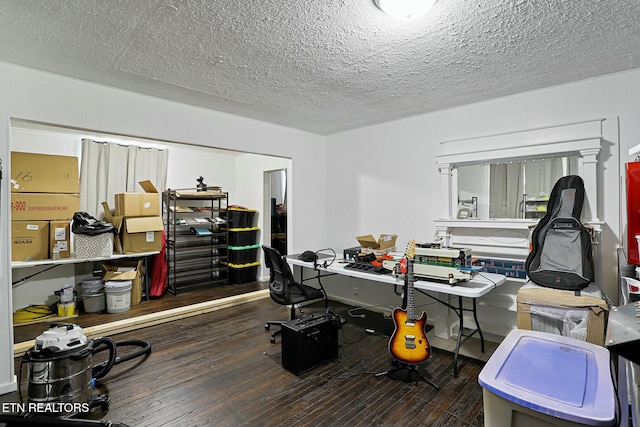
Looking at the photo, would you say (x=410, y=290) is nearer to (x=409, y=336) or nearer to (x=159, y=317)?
(x=409, y=336)

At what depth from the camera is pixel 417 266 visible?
270cm

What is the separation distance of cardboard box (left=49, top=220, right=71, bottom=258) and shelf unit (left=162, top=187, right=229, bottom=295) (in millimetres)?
1322

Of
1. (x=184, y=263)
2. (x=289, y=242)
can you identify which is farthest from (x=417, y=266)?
(x=184, y=263)

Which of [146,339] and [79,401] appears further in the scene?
[146,339]

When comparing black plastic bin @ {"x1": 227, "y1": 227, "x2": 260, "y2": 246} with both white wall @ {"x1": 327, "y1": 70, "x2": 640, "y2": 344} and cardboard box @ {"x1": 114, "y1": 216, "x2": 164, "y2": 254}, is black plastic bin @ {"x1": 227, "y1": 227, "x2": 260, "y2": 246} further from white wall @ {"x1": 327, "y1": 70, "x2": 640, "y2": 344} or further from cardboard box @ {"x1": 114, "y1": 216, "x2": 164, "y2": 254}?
white wall @ {"x1": 327, "y1": 70, "x2": 640, "y2": 344}

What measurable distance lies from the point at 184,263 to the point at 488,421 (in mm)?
5077

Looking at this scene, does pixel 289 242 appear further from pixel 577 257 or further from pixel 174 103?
pixel 577 257

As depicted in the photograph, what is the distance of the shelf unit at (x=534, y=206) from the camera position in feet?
9.12

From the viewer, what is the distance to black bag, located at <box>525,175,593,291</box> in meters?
2.29

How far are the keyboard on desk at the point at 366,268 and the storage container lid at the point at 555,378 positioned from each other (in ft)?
5.20

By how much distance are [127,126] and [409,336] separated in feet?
10.1

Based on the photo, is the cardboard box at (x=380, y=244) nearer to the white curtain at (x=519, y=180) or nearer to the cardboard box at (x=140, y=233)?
the white curtain at (x=519, y=180)

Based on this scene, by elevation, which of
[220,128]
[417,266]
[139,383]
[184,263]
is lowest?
[139,383]

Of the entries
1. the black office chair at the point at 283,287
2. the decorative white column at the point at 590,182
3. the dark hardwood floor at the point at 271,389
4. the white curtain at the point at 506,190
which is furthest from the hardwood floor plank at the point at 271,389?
the decorative white column at the point at 590,182
